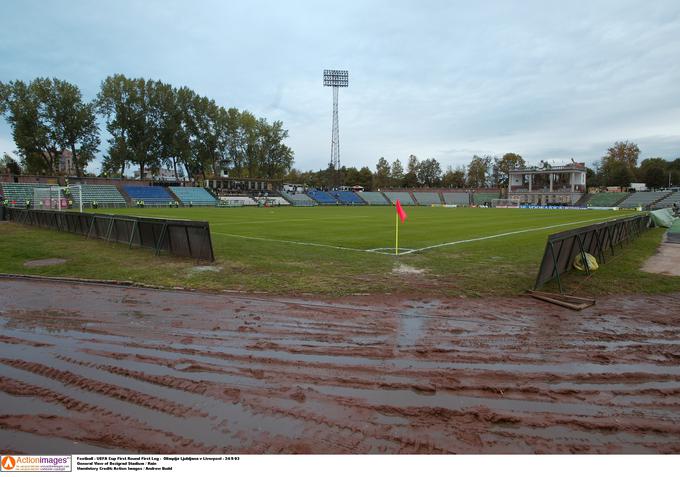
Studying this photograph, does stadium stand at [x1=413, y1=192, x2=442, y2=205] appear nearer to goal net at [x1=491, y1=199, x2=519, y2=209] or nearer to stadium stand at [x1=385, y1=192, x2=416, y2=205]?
stadium stand at [x1=385, y1=192, x2=416, y2=205]

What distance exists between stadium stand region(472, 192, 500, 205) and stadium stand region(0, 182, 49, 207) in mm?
88810

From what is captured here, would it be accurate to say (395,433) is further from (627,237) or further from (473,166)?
(473,166)

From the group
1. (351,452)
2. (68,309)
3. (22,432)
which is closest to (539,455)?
(351,452)

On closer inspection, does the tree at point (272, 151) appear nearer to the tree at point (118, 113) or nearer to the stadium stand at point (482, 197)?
the tree at point (118, 113)

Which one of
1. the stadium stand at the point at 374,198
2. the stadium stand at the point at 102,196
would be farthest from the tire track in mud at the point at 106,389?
the stadium stand at the point at 374,198

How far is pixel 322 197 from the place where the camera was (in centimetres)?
8994

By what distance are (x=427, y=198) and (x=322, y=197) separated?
96.7ft

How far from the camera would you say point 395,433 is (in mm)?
3422

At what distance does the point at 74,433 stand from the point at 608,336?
7.12 meters

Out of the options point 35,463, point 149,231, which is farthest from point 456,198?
point 35,463

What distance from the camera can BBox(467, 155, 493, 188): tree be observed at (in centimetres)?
12925

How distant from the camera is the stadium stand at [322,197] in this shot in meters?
88.2

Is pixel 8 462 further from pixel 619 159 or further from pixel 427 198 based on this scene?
pixel 619 159

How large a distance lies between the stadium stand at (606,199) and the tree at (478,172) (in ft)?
154
